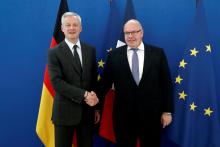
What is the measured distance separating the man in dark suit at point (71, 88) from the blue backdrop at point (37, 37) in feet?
2.64

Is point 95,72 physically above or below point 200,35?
below

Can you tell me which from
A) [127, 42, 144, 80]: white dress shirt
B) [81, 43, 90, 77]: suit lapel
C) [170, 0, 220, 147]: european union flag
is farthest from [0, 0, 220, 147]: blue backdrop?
[81, 43, 90, 77]: suit lapel

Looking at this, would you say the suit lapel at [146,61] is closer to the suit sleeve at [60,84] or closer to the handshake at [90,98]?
the handshake at [90,98]

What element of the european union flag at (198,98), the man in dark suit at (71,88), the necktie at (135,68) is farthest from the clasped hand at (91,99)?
the european union flag at (198,98)

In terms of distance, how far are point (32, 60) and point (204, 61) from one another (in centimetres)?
181

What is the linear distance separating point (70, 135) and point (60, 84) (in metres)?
0.44

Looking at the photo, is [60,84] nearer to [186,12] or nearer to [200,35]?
[200,35]

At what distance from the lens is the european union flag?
2531mm

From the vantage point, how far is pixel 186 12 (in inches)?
114

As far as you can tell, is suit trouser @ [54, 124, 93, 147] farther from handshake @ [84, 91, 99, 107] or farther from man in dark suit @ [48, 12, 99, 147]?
handshake @ [84, 91, 99, 107]

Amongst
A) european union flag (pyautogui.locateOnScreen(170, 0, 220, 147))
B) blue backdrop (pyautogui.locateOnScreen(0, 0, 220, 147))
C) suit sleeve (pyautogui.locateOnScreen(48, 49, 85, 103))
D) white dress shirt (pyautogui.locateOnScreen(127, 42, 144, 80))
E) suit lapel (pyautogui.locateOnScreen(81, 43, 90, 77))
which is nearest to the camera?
suit sleeve (pyautogui.locateOnScreen(48, 49, 85, 103))

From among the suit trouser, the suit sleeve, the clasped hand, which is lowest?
the suit trouser

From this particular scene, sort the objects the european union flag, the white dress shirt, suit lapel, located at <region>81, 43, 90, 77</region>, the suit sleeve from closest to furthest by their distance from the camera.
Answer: the suit sleeve, suit lapel, located at <region>81, 43, 90, 77</region>, the white dress shirt, the european union flag

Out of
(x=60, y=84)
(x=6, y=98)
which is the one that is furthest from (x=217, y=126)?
(x=6, y=98)
